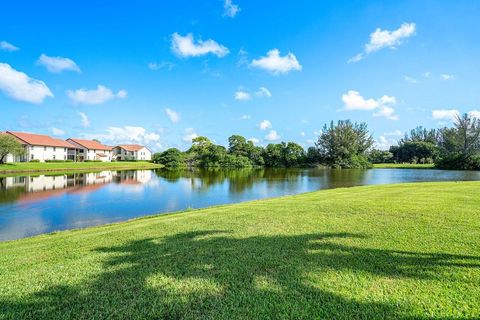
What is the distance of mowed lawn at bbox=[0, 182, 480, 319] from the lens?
2.95 m

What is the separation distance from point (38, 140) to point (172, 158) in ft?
86.2

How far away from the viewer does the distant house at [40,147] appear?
50.3 m

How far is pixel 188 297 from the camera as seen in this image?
3.19 metres

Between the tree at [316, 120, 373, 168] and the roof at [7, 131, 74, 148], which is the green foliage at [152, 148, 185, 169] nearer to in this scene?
the roof at [7, 131, 74, 148]

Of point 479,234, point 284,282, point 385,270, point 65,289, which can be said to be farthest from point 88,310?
point 479,234

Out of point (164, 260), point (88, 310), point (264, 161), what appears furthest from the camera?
point (264, 161)

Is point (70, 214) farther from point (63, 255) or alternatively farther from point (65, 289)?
point (65, 289)

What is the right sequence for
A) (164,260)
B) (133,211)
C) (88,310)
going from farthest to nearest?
(133,211) → (164,260) → (88,310)

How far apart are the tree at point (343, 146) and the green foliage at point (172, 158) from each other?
36278 mm

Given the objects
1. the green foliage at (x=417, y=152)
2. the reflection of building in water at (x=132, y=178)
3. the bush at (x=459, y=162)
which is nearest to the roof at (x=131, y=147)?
the reflection of building in water at (x=132, y=178)

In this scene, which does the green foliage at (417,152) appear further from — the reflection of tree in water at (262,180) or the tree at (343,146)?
the reflection of tree in water at (262,180)

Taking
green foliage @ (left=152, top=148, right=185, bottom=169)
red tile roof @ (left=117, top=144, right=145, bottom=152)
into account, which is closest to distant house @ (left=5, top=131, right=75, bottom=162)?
green foliage @ (left=152, top=148, right=185, bottom=169)

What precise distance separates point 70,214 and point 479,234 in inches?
585

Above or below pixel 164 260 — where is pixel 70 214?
below
